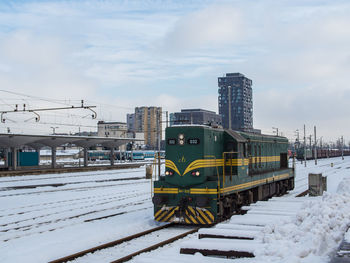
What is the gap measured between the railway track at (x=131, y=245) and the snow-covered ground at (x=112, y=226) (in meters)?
0.30

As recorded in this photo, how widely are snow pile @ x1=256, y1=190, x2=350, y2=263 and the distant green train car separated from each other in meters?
4.34

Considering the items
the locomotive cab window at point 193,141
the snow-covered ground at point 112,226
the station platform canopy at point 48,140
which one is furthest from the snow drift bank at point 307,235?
the station platform canopy at point 48,140

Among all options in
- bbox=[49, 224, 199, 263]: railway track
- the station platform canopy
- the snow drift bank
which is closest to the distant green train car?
bbox=[49, 224, 199, 263]: railway track

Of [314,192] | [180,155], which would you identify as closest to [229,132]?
[180,155]

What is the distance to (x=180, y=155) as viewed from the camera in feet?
43.3

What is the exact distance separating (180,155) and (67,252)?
16.8 ft

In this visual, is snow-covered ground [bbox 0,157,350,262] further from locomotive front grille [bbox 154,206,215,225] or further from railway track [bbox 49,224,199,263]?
locomotive front grille [bbox 154,206,215,225]

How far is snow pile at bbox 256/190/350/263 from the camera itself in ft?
20.3

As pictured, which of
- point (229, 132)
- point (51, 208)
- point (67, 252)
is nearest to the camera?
point (67, 252)

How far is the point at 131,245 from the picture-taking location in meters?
10.2

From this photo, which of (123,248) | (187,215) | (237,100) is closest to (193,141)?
(187,215)

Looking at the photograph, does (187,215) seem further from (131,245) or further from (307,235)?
(307,235)

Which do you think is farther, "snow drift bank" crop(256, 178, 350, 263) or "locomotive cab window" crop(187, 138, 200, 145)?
"locomotive cab window" crop(187, 138, 200, 145)

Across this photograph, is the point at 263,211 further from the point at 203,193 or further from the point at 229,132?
the point at 229,132
